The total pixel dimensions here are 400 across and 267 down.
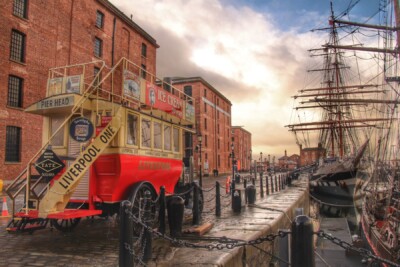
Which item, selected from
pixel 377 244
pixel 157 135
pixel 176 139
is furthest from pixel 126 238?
pixel 377 244

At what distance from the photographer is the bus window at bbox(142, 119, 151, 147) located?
798cm

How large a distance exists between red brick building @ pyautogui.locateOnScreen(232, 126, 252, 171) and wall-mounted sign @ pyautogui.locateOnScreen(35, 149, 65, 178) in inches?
2757

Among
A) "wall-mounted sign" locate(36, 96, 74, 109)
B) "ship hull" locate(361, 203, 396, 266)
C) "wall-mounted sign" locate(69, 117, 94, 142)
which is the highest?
"wall-mounted sign" locate(36, 96, 74, 109)

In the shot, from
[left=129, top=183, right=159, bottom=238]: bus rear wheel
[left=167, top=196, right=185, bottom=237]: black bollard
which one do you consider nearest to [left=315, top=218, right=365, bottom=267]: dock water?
[left=129, top=183, right=159, bottom=238]: bus rear wheel

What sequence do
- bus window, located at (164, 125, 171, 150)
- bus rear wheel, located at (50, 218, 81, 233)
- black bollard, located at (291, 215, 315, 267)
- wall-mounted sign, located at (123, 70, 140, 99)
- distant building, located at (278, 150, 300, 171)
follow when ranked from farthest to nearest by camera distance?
distant building, located at (278, 150, 300, 171) < bus window, located at (164, 125, 171, 150) < bus rear wheel, located at (50, 218, 81, 233) < wall-mounted sign, located at (123, 70, 140, 99) < black bollard, located at (291, 215, 315, 267)

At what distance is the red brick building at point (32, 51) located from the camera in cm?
2242

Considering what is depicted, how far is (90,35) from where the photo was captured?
30.7 m

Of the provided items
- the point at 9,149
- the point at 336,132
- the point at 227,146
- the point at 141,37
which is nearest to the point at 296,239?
the point at 9,149

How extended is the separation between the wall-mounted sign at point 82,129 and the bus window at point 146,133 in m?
1.63

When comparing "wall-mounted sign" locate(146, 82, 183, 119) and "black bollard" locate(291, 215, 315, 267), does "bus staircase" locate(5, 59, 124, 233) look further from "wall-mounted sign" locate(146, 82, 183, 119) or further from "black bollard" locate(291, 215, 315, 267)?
"black bollard" locate(291, 215, 315, 267)

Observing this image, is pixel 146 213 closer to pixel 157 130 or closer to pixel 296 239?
pixel 157 130

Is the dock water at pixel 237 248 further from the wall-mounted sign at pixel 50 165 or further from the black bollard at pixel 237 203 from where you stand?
the wall-mounted sign at pixel 50 165

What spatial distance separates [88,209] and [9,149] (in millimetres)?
18492

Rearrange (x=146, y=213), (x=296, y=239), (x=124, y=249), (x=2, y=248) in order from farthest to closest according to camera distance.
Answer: (x=146, y=213), (x=2, y=248), (x=124, y=249), (x=296, y=239)
